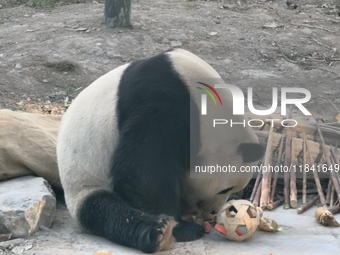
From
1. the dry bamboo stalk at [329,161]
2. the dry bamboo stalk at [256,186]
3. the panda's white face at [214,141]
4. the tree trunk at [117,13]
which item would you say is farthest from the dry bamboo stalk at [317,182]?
the tree trunk at [117,13]

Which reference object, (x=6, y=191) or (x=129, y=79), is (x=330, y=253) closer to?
(x=129, y=79)

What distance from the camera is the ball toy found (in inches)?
158

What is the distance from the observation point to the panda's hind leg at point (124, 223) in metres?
3.75

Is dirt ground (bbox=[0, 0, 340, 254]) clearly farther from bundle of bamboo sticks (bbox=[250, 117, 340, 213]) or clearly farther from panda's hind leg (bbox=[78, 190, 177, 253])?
panda's hind leg (bbox=[78, 190, 177, 253])

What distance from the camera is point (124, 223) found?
393cm

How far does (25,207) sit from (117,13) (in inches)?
217

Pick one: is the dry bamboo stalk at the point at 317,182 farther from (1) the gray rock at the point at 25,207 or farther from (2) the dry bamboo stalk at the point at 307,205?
(1) the gray rock at the point at 25,207

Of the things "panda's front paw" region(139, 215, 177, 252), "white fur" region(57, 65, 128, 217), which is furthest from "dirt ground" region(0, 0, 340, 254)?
"panda's front paw" region(139, 215, 177, 252)

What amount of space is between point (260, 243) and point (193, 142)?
0.70 m

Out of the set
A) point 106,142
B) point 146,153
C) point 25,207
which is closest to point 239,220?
point 146,153

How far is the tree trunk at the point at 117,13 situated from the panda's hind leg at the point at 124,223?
533cm

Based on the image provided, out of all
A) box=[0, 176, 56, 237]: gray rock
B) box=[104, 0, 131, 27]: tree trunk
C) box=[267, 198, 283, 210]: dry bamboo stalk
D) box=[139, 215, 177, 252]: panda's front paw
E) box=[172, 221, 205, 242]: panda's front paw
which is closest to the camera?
box=[139, 215, 177, 252]: panda's front paw

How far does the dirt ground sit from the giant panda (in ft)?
9.21
